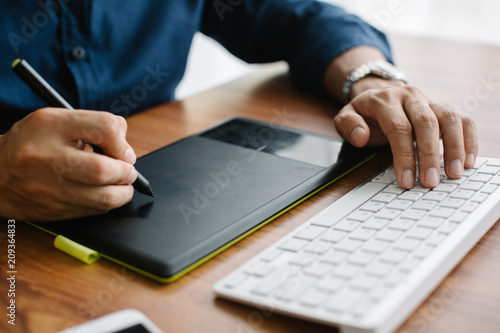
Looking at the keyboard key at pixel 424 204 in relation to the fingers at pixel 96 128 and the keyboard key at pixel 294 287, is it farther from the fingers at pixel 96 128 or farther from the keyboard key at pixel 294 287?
the fingers at pixel 96 128

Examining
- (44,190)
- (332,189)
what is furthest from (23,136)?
(332,189)

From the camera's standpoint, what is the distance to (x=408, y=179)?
0.59 m

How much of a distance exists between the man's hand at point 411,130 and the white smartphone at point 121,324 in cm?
34

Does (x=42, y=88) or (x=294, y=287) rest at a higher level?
(x=42, y=88)

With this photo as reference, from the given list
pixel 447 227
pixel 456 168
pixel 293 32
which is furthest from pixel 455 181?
pixel 293 32

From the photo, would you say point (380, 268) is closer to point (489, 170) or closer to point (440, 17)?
point (489, 170)

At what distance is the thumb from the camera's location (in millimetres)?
674

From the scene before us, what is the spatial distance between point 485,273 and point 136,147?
0.51 meters

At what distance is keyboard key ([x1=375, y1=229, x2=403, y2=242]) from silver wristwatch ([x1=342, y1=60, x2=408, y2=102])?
404 mm

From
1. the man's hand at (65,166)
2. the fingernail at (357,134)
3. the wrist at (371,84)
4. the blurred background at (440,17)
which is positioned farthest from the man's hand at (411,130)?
the blurred background at (440,17)

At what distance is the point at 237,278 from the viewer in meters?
0.45

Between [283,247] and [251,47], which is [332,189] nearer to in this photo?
[283,247]

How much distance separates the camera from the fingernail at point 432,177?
1.88ft

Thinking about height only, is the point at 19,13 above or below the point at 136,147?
above
